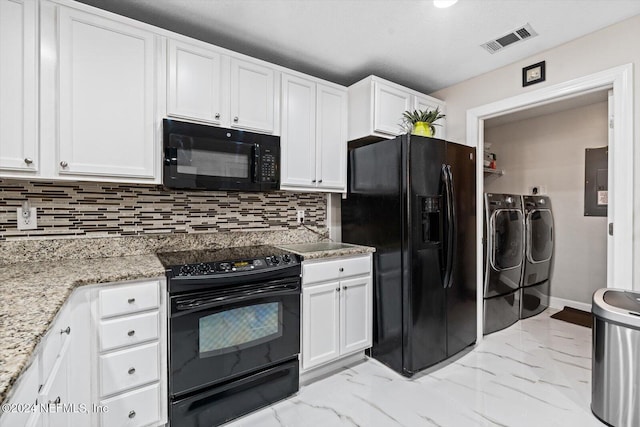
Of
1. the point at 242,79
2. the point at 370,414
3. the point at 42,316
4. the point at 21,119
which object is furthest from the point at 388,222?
the point at 21,119

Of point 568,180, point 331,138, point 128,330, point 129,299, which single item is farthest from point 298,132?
point 568,180

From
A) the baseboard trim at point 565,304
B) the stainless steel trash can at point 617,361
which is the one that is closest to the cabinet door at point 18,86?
the stainless steel trash can at point 617,361

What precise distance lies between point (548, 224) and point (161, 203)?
4.19 meters

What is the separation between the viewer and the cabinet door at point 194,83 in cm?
189

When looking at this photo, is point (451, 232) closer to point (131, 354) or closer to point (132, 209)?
point (131, 354)

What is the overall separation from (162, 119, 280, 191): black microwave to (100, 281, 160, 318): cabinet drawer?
61 cm

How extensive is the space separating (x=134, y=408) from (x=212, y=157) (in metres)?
1.39

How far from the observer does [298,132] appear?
2.40 m

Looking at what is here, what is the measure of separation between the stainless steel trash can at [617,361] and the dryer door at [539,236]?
72.4 inches

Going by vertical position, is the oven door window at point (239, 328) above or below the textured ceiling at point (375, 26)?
below

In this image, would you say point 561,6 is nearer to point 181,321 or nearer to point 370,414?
point 370,414

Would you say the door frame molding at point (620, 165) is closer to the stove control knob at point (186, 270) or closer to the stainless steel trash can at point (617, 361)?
the stainless steel trash can at point (617, 361)

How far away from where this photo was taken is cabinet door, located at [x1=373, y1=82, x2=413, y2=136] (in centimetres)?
253

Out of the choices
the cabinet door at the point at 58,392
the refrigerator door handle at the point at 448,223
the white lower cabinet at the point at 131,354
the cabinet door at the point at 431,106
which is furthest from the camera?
the cabinet door at the point at 431,106
